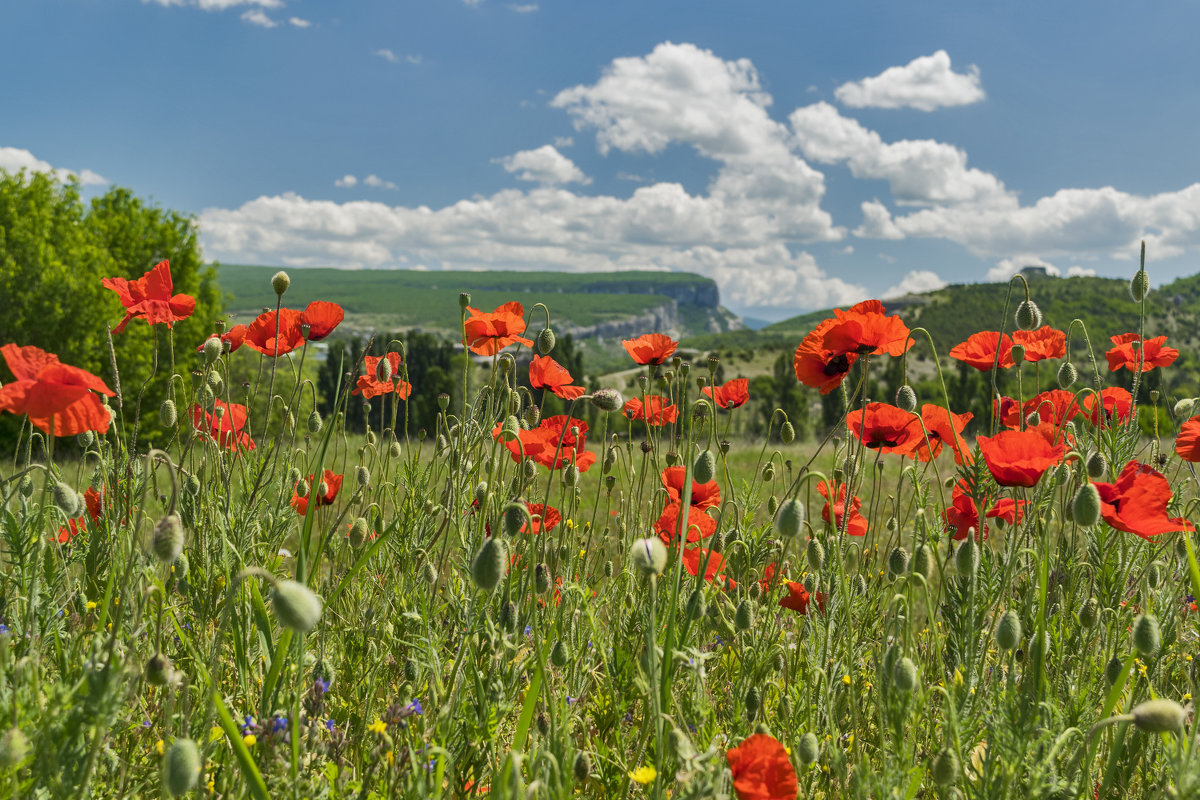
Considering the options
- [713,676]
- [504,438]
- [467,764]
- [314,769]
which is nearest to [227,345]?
[504,438]

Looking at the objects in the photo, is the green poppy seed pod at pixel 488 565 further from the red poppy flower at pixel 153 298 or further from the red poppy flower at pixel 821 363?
the red poppy flower at pixel 153 298

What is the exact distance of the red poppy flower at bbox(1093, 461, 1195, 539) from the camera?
5.25 ft

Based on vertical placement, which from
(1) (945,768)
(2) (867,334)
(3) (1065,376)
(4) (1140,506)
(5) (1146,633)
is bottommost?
(1) (945,768)

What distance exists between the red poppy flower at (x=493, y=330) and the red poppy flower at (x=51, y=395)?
1395mm

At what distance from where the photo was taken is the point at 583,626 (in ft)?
7.34

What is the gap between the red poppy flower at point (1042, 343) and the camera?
281cm

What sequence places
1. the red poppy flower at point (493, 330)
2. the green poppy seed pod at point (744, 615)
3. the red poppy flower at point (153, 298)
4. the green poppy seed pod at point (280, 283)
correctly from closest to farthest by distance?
the green poppy seed pod at point (744, 615) → the green poppy seed pod at point (280, 283) → the red poppy flower at point (153, 298) → the red poppy flower at point (493, 330)

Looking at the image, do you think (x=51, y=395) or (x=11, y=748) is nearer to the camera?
(x=11, y=748)

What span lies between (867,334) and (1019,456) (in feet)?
1.98

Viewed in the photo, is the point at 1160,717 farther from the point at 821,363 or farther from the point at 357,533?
the point at 357,533

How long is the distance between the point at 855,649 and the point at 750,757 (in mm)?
975

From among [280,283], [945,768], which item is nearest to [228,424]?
[280,283]

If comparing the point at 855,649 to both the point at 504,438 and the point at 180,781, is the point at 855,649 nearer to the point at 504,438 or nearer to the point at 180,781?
the point at 504,438

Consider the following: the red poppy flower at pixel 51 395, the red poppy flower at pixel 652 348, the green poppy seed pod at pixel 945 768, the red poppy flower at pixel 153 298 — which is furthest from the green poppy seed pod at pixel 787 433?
the red poppy flower at pixel 153 298
